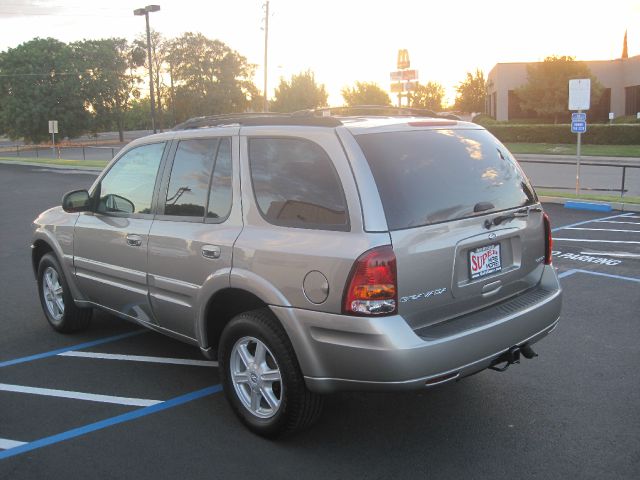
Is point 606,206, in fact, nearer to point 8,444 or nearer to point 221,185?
point 221,185

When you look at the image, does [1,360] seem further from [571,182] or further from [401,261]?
[571,182]

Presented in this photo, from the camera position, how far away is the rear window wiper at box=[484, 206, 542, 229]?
146 inches

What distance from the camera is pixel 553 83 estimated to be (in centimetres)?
4959

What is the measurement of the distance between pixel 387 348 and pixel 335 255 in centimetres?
54

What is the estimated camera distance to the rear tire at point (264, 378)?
3564 millimetres

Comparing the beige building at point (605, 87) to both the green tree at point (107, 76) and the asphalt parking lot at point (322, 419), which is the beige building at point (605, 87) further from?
the asphalt parking lot at point (322, 419)

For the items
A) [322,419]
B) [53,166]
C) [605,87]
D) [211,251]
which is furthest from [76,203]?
[605,87]

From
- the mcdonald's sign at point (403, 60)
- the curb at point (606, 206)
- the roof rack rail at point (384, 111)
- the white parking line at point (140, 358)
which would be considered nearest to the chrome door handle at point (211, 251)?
the roof rack rail at point (384, 111)

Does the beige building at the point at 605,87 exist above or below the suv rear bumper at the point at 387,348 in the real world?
above

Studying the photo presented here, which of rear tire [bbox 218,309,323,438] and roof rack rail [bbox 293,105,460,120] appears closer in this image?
rear tire [bbox 218,309,323,438]

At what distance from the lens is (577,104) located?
15.0m

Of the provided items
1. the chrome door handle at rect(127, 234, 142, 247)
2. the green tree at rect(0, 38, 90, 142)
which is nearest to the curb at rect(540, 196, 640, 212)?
the chrome door handle at rect(127, 234, 142, 247)

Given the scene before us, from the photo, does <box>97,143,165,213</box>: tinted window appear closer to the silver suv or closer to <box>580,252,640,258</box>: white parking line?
the silver suv

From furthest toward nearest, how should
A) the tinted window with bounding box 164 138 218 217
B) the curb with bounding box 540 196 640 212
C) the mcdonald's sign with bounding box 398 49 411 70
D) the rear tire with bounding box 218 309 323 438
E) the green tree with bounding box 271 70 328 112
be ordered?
the green tree with bounding box 271 70 328 112
the mcdonald's sign with bounding box 398 49 411 70
the curb with bounding box 540 196 640 212
the tinted window with bounding box 164 138 218 217
the rear tire with bounding box 218 309 323 438
